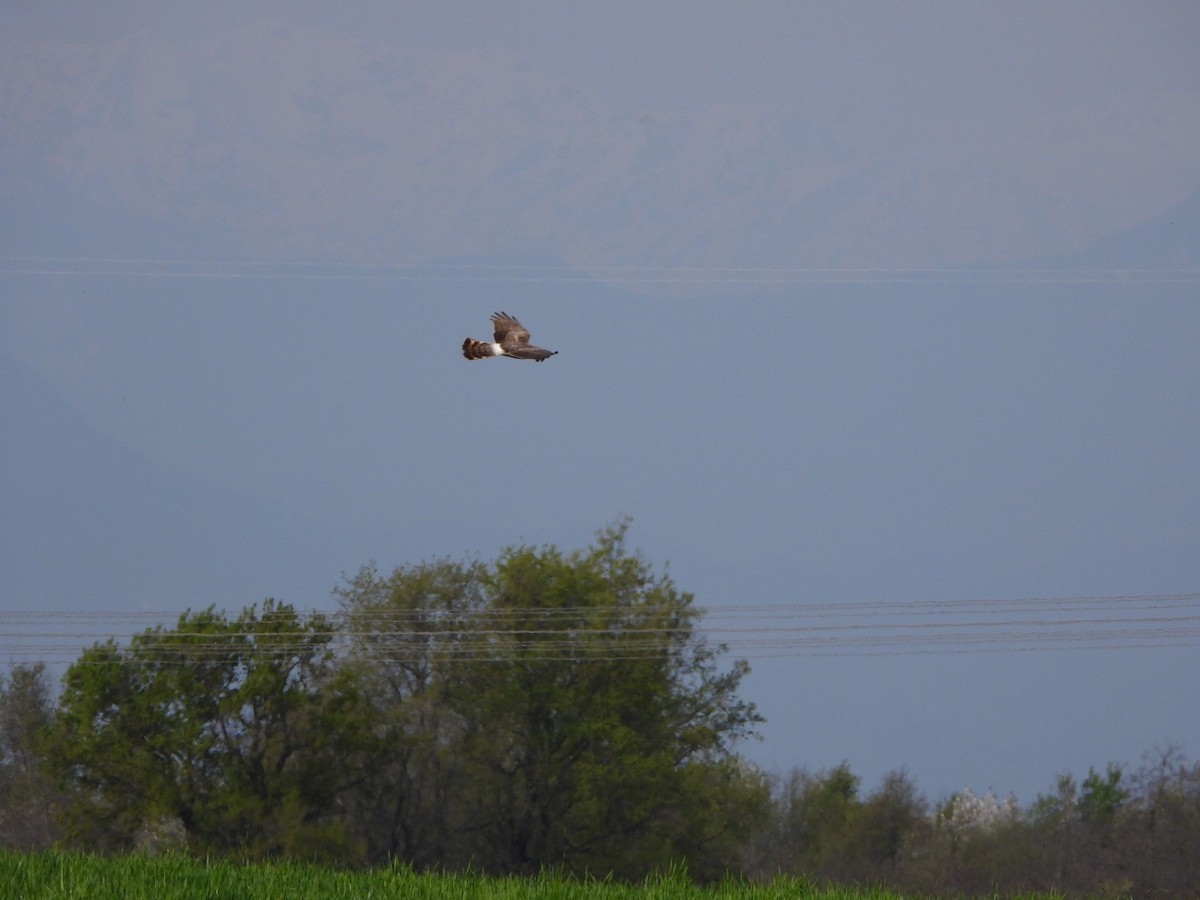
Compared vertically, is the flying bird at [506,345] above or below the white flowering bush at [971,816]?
above

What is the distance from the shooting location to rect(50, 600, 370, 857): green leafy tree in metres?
49.3

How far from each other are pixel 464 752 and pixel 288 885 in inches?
1369

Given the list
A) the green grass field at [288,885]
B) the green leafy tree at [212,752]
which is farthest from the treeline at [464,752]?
the green grass field at [288,885]

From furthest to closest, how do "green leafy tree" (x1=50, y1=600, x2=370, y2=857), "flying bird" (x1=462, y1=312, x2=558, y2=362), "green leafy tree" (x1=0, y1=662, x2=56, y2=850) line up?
"green leafy tree" (x1=0, y1=662, x2=56, y2=850) < "green leafy tree" (x1=50, y1=600, x2=370, y2=857) < "flying bird" (x1=462, y1=312, x2=558, y2=362)

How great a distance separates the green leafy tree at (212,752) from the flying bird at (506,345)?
114 feet

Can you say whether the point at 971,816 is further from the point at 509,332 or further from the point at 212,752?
the point at 509,332

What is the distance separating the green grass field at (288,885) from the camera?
17.3m

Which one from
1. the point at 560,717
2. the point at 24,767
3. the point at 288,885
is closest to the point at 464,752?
the point at 560,717

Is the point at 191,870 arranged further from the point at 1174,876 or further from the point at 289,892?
the point at 1174,876

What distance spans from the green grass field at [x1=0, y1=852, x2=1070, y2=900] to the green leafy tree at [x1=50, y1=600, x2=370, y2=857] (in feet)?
95.5

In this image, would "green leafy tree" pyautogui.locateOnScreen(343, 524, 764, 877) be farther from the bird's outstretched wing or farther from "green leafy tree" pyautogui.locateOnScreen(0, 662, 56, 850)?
the bird's outstretched wing

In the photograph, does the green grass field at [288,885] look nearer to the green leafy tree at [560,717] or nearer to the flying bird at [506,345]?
the flying bird at [506,345]

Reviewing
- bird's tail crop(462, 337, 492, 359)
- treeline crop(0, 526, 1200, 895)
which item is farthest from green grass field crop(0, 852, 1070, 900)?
treeline crop(0, 526, 1200, 895)

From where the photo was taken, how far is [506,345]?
17.1 metres
